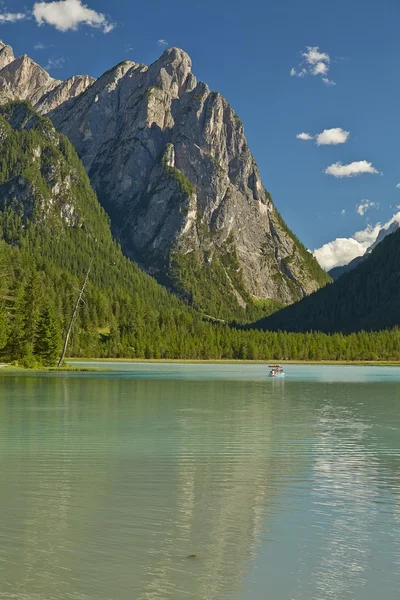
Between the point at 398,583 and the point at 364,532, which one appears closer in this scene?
the point at 398,583

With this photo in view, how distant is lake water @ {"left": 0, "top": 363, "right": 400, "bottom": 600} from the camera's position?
16.5 meters

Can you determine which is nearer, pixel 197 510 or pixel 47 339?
pixel 197 510

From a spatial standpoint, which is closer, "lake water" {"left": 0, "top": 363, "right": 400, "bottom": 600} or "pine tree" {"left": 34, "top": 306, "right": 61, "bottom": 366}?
"lake water" {"left": 0, "top": 363, "right": 400, "bottom": 600}

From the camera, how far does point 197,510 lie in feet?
76.1

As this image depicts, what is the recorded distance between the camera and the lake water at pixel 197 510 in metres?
16.5

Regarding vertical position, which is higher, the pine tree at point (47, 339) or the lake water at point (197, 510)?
the pine tree at point (47, 339)

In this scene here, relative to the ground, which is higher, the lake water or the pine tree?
the pine tree

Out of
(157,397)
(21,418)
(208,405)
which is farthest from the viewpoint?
(157,397)

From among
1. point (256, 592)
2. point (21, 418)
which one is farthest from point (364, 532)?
point (21, 418)

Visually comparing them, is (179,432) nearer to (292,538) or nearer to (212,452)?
(212,452)

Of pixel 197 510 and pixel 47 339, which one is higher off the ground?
pixel 47 339

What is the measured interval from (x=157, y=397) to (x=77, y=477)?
1795 inches

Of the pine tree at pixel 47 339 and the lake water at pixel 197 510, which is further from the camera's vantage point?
the pine tree at pixel 47 339

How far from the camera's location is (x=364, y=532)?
2086cm
